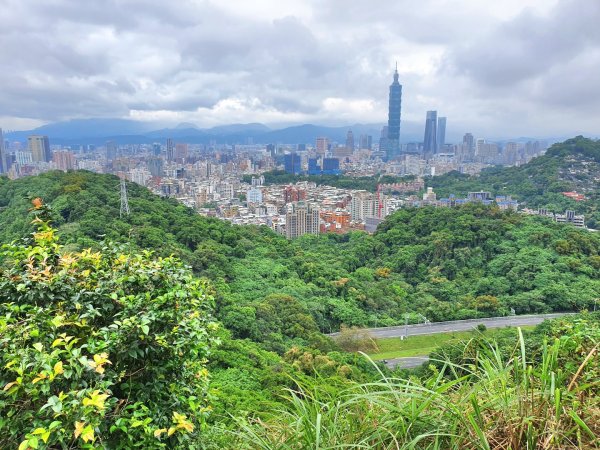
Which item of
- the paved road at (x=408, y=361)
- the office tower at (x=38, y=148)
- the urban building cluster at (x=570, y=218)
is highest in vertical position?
the office tower at (x=38, y=148)

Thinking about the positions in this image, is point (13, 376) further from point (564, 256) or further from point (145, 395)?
point (564, 256)

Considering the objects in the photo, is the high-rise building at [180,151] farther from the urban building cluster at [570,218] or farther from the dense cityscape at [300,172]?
the urban building cluster at [570,218]

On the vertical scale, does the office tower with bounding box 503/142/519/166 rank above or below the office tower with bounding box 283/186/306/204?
above

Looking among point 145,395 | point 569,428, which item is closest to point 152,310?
point 145,395

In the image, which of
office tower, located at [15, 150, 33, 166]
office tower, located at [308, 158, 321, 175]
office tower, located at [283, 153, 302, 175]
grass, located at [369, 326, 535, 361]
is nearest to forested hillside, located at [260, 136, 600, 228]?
office tower, located at [308, 158, 321, 175]

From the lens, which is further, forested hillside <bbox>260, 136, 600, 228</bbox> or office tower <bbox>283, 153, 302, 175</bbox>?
office tower <bbox>283, 153, 302, 175</bbox>

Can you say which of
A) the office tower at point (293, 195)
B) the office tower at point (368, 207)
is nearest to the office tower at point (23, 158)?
the office tower at point (293, 195)

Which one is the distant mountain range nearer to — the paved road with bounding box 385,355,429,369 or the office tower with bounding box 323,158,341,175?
the office tower with bounding box 323,158,341,175

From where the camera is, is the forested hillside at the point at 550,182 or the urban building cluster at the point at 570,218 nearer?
the urban building cluster at the point at 570,218
